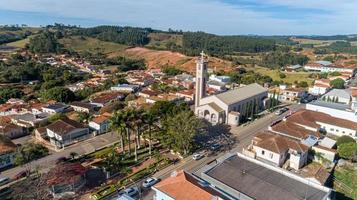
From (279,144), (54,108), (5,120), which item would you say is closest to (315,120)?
(279,144)

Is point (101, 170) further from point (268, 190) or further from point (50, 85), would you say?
point (50, 85)

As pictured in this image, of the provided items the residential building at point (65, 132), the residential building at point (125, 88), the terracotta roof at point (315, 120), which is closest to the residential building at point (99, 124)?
the residential building at point (65, 132)

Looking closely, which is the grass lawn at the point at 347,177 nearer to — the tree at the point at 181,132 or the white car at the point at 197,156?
the white car at the point at 197,156

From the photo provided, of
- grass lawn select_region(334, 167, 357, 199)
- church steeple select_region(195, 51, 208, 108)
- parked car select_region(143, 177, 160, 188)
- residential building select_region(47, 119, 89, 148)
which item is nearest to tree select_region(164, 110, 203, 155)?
parked car select_region(143, 177, 160, 188)

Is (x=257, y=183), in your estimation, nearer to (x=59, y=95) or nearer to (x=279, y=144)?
(x=279, y=144)

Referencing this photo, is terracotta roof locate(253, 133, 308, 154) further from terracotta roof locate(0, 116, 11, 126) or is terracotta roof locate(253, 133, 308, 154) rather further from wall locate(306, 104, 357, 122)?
terracotta roof locate(0, 116, 11, 126)
